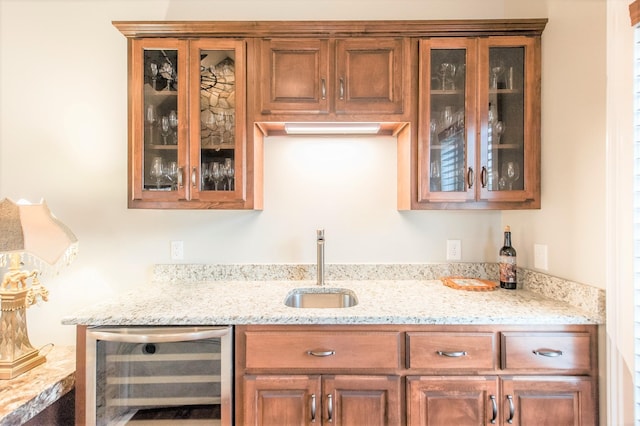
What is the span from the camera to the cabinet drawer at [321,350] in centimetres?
131

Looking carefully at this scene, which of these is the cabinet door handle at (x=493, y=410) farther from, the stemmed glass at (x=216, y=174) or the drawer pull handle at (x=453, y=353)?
the stemmed glass at (x=216, y=174)

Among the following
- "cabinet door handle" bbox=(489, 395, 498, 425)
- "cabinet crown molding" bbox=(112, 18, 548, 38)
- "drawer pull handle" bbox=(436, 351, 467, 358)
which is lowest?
"cabinet door handle" bbox=(489, 395, 498, 425)

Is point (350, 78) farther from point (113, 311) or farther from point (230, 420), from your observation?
point (230, 420)

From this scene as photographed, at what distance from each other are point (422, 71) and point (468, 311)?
46.5 inches

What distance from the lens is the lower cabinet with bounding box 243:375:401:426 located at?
1295 millimetres

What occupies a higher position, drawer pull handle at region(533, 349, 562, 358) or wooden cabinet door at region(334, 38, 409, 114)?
wooden cabinet door at region(334, 38, 409, 114)

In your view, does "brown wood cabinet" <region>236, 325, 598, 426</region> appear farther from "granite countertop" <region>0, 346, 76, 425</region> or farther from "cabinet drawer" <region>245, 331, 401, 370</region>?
"granite countertop" <region>0, 346, 76, 425</region>

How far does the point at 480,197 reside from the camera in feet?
5.42

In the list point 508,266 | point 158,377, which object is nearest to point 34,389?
point 158,377

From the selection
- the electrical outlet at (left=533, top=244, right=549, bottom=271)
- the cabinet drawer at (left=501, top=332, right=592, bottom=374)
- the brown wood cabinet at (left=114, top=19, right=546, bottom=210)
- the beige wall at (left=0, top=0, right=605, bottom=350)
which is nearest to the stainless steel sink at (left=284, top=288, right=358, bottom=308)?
the beige wall at (left=0, top=0, right=605, bottom=350)

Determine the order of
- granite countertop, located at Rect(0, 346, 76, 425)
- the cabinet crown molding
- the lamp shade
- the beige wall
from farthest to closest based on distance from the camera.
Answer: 1. the beige wall
2. the cabinet crown molding
3. the lamp shade
4. granite countertop, located at Rect(0, 346, 76, 425)

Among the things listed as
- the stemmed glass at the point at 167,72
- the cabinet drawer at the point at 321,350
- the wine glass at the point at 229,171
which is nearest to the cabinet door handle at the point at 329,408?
the cabinet drawer at the point at 321,350

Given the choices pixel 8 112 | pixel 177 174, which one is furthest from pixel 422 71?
pixel 8 112

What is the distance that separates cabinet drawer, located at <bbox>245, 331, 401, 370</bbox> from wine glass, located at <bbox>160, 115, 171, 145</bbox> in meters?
1.10
